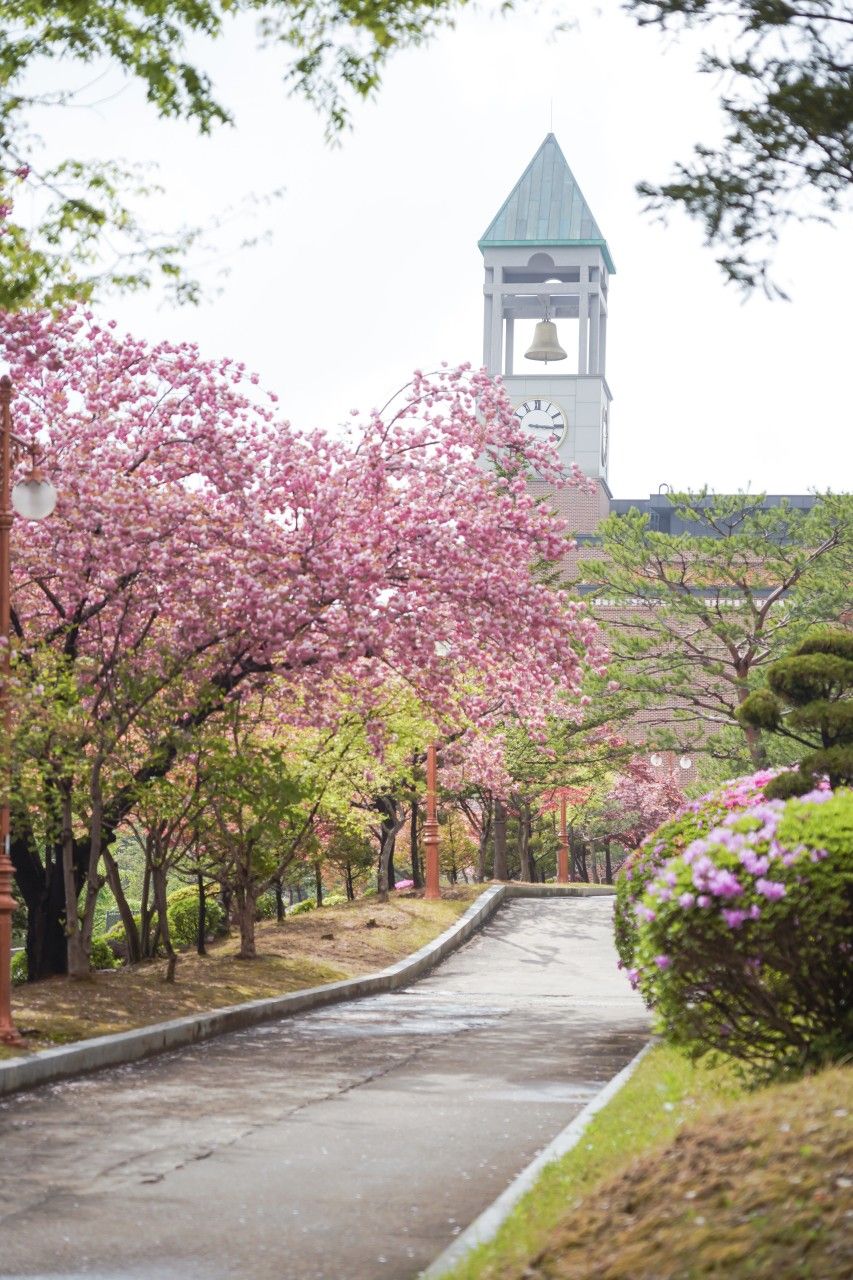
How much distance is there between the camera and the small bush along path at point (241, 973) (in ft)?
50.3

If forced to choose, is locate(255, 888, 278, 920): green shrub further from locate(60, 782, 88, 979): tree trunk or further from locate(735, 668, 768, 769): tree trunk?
locate(60, 782, 88, 979): tree trunk

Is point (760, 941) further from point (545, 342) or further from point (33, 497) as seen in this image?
point (545, 342)

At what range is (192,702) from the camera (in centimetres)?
1809

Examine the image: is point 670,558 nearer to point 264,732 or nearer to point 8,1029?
point 264,732

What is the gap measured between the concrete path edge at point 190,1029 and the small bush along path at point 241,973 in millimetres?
287

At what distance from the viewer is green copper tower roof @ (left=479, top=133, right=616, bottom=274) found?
3600 inches

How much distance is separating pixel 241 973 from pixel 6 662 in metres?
7.37

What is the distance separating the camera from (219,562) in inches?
722

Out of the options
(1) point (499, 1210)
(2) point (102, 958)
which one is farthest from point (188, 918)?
(1) point (499, 1210)

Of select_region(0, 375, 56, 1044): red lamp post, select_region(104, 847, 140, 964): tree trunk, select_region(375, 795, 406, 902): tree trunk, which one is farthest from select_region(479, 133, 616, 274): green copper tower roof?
select_region(0, 375, 56, 1044): red lamp post

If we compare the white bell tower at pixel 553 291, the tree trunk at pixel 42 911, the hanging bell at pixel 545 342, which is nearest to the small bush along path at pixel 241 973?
the tree trunk at pixel 42 911

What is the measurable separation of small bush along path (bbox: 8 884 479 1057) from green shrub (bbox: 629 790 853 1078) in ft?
21.3

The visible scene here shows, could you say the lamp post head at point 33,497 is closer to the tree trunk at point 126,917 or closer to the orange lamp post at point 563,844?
the tree trunk at point 126,917

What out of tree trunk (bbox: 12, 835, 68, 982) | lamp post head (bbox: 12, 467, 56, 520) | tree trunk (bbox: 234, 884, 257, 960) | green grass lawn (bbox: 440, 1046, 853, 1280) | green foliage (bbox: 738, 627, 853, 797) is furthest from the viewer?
tree trunk (bbox: 234, 884, 257, 960)
